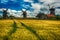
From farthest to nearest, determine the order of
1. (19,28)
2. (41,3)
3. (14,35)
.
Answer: (41,3) → (19,28) → (14,35)

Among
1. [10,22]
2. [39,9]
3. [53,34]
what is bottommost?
[53,34]

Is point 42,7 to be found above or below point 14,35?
above

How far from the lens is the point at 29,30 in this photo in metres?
5.29

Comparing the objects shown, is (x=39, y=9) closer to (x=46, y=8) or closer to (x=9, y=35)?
(x=46, y=8)

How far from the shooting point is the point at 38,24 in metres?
5.51

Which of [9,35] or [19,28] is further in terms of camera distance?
[19,28]

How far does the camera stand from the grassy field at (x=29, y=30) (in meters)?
4.96

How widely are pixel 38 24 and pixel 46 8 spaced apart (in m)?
0.63

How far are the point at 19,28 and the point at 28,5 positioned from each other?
86 cm

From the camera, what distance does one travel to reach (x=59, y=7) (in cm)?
569

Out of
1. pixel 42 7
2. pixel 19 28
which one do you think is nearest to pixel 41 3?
pixel 42 7

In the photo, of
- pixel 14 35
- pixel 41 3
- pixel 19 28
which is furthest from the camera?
pixel 41 3

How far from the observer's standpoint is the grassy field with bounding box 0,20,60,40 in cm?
496

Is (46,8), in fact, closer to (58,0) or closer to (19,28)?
(58,0)
